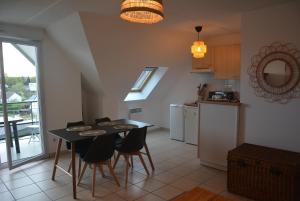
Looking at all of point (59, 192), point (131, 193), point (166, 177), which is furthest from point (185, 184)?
point (59, 192)

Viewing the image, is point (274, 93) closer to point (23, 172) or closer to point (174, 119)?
point (174, 119)

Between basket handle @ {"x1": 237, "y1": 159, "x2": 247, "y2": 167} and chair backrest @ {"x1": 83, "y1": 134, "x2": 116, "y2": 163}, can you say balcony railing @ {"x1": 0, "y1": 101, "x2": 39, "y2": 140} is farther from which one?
basket handle @ {"x1": 237, "y1": 159, "x2": 247, "y2": 167}

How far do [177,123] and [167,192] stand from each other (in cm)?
261

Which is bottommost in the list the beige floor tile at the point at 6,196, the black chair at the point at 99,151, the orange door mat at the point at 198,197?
the beige floor tile at the point at 6,196

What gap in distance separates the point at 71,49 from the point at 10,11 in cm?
118

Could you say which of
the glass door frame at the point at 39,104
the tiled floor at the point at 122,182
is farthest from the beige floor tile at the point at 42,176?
the glass door frame at the point at 39,104

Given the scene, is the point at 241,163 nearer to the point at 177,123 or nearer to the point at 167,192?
the point at 167,192

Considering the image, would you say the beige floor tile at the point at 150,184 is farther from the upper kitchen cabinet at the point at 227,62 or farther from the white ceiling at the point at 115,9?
A: the upper kitchen cabinet at the point at 227,62

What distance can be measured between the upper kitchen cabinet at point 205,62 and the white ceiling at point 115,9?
3.43 ft

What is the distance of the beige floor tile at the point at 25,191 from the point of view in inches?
117

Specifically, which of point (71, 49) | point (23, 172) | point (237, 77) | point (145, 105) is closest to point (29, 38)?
point (71, 49)

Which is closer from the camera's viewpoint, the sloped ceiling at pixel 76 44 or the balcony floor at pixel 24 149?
the sloped ceiling at pixel 76 44

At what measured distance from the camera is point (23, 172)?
3.72 metres

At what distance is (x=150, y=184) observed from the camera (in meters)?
3.29
